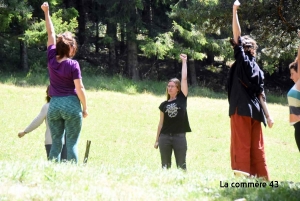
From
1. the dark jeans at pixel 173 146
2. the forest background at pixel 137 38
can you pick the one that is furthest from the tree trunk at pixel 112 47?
the dark jeans at pixel 173 146

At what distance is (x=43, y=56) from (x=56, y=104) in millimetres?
23179

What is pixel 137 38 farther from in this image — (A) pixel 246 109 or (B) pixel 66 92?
(A) pixel 246 109

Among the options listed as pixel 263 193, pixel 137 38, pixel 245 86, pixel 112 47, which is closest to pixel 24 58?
Answer: pixel 112 47

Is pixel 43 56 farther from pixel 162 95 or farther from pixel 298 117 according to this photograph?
pixel 298 117

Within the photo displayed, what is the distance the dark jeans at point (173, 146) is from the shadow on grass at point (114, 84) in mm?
16190

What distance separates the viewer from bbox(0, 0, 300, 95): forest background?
22.8 meters

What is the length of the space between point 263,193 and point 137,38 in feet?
82.0

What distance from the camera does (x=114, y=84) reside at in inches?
1005

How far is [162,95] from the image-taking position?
24922mm

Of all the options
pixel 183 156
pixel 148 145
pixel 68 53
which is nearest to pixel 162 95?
pixel 148 145

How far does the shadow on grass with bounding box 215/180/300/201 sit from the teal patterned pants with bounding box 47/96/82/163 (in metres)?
2.03

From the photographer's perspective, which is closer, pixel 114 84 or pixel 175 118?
pixel 175 118

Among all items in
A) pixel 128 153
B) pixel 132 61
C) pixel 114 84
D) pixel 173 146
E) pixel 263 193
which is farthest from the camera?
pixel 132 61

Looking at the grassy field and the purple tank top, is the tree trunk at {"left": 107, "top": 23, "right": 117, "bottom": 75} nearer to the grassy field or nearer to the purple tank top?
the grassy field
